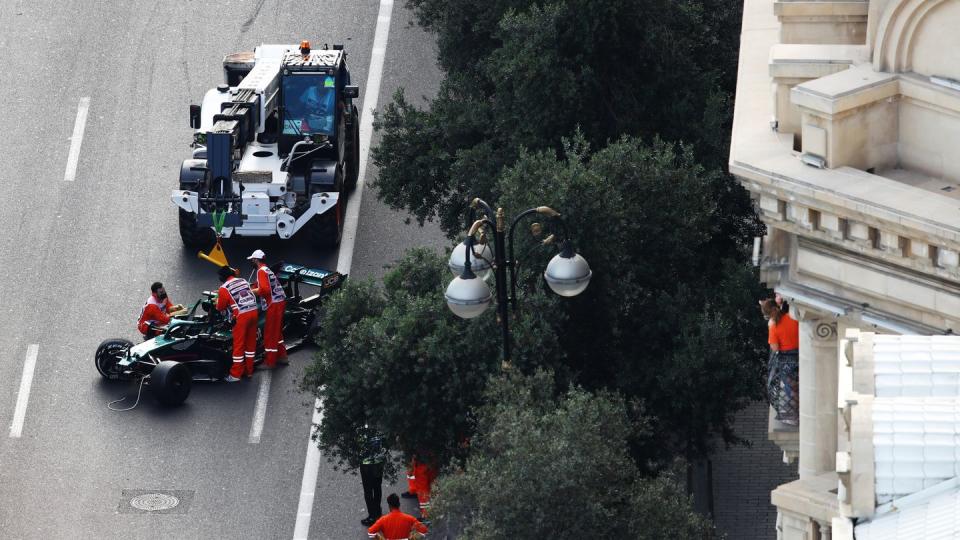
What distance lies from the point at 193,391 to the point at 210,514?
11.1 feet

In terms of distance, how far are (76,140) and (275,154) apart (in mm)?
5323

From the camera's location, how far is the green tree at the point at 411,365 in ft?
104

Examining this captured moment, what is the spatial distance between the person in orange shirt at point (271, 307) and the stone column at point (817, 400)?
14463 mm

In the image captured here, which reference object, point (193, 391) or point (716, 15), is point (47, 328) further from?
point (716, 15)

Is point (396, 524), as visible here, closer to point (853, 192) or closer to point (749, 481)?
point (749, 481)

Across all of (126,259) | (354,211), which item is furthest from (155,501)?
(354,211)

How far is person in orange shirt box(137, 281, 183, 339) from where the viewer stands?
39.5 metres

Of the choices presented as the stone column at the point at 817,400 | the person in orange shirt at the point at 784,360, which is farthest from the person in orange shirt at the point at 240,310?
the stone column at the point at 817,400

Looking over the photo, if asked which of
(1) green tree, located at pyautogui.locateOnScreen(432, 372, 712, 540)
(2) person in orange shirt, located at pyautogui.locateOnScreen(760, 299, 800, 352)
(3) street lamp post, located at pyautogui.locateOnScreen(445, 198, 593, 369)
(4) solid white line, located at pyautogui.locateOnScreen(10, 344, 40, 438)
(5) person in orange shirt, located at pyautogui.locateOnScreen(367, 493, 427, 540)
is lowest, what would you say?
(5) person in orange shirt, located at pyautogui.locateOnScreen(367, 493, 427, 540)

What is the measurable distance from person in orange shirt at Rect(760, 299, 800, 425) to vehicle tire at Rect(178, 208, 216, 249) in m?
16.6

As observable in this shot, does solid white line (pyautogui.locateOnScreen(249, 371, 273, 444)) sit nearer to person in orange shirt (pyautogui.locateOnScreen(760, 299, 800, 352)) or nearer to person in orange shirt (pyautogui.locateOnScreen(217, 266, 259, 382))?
person in orange shirt (pyautogui.locateOnScreen(217, 266, 259, 382))

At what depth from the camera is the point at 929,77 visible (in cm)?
2409

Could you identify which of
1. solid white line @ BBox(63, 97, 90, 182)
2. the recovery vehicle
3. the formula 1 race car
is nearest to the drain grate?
the formula 1 race car

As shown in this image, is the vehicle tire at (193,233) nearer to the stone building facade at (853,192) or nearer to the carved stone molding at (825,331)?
the stone building facade at (853,192)
